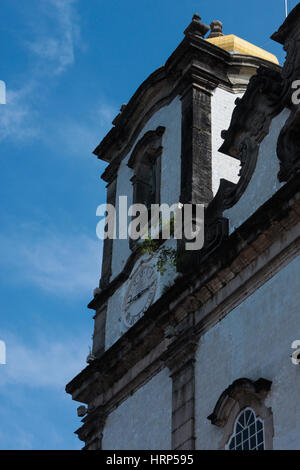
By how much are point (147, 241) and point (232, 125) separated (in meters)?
2.97

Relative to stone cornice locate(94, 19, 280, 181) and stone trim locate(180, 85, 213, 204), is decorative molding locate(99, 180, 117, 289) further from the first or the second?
stone trim locate(180, 85, 213, 204)

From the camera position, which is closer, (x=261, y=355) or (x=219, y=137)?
(x=261, y=355)

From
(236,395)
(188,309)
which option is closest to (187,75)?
(188,309)

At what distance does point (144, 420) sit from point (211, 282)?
8.95 feet

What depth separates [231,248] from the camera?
16641mm

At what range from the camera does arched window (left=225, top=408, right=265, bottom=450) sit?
49.0 feet

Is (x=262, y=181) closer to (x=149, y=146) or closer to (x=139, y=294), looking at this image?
(x=139, y=294)

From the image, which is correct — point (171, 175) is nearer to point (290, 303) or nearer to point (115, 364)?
point (115, 364)

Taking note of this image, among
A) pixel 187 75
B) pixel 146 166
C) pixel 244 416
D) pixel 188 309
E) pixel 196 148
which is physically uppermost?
pixel 187 75

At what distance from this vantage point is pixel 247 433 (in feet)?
50.1

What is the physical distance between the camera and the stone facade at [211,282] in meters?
15.5

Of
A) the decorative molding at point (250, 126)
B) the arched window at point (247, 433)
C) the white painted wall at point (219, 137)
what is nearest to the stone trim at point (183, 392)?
the arched window at point (247, 433)
